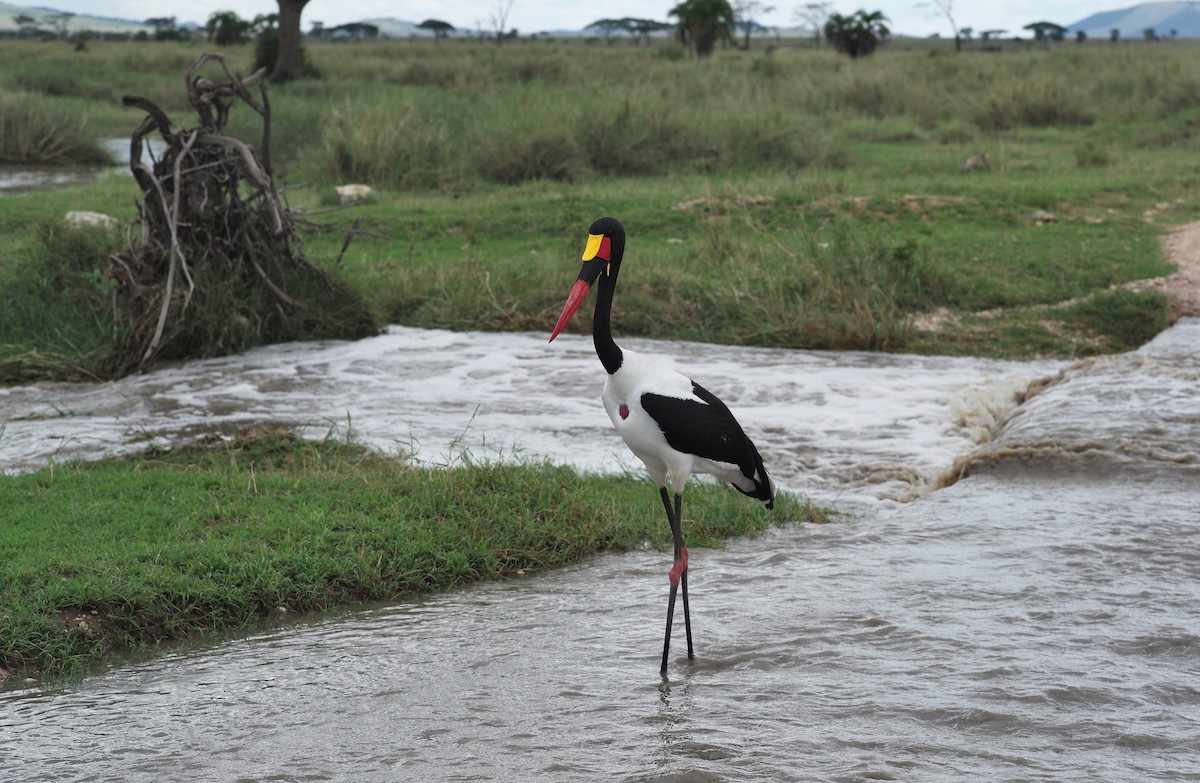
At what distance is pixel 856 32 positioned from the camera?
1773 inches

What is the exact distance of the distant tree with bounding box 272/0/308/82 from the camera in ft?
103

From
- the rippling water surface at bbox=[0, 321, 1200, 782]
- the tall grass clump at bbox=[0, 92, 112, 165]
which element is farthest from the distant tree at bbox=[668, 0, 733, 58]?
the rippling water surface at bbox=[0, 321, 1200, 782]

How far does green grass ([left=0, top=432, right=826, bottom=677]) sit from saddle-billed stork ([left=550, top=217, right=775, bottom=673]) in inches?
55.4

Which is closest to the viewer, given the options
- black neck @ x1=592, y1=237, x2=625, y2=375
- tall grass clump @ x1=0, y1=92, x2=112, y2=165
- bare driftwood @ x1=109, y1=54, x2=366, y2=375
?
black neck @ x1=592, y1=237, x2=625, y2=375

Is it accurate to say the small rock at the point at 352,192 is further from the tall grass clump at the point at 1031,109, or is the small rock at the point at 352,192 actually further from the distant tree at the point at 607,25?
the distant tree at the point at 607,25

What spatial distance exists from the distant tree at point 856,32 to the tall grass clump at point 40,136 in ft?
97.5

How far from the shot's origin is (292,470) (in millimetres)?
6844

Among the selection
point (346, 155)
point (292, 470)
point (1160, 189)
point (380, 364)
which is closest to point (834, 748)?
point (292, 470)

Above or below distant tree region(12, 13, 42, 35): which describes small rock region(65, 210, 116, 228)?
below

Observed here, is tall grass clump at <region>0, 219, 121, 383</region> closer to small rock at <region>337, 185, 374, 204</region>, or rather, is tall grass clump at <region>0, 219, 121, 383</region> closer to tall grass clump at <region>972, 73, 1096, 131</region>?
small rock at <region>337, 185, 374, 204</region>

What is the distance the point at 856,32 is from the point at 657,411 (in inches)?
1717

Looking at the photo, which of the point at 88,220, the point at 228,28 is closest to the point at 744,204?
the point at 88,220

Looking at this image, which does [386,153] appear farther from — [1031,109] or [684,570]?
[684,570]

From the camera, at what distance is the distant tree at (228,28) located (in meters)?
48.2
